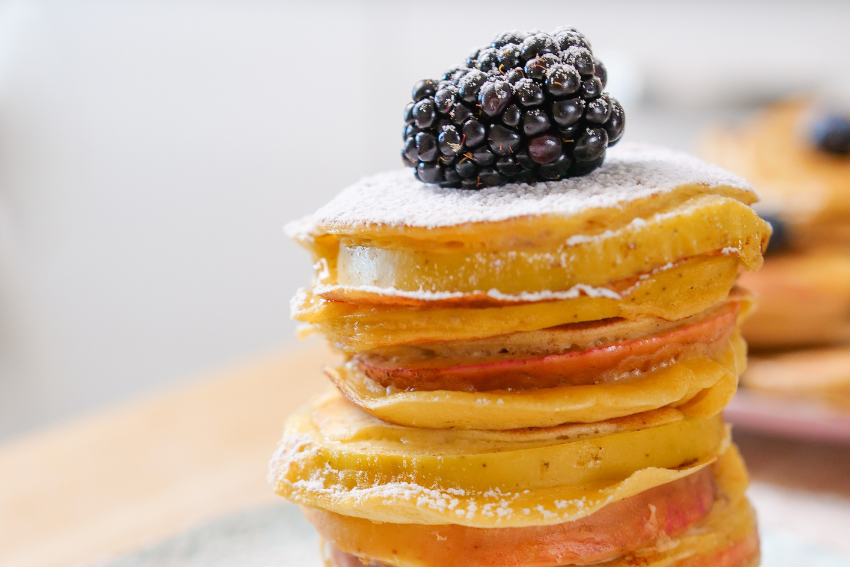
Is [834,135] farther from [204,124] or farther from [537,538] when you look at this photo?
[204,124]

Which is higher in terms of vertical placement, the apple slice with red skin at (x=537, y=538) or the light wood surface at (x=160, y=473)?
the apple slice with red skin at (x=537, y=538)

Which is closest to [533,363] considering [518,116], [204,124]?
[518,116]

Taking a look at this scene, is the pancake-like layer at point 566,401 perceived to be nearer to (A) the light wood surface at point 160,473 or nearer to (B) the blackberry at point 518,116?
(B) the blackberry at point 518,116

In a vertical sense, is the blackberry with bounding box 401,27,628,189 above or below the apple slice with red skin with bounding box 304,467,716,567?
above

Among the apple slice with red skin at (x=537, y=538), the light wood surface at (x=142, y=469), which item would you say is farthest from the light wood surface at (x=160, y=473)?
the apple slice with red skin at (x=537, y=538)

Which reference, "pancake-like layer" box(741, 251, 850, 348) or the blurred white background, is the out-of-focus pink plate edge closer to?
"pancake-like layer" box(741, 251, 850, 348)

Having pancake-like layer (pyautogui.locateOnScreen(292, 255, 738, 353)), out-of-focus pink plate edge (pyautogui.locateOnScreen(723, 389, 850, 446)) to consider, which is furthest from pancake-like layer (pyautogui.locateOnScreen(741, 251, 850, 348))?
pancake-like layer (pyautogui.locateOnScreen(292, 255, 738, 353))
